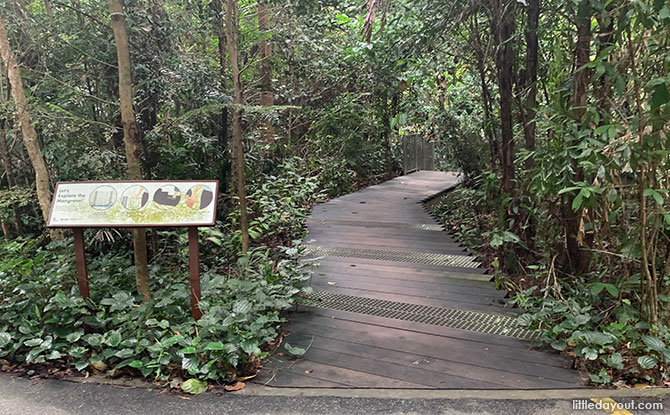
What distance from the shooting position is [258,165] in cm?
756

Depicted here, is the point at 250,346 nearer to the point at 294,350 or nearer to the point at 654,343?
the point at 294,350

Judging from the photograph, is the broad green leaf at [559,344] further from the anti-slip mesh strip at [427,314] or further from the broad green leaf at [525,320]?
the broad green leaf at [525,320]

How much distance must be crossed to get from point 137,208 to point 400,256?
3.15 metres

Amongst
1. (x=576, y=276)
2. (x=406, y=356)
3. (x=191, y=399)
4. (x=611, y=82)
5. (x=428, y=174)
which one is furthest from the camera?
(x=428, y=174)

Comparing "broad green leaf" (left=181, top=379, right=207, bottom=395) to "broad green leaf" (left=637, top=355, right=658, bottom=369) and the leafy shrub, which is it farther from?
"broad green leaf" (left=637, top=355, right=658, bottom=369)

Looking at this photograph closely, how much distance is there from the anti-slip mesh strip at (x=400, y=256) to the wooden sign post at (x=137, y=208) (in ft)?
7.88

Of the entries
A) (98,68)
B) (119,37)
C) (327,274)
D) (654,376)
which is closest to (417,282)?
(327,274)

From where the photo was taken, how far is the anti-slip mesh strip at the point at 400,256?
5203 mm

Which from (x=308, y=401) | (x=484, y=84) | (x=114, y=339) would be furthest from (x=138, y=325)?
(x=484, y=84)

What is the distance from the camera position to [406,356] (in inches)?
124

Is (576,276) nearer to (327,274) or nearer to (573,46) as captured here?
(573,46)

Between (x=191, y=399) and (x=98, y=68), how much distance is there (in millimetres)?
4141

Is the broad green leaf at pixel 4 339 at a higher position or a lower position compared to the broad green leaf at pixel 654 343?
higher

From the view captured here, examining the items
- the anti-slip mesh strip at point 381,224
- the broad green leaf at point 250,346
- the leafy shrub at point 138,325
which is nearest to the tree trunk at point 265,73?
the anti-slip mesh strip at point 381,224
